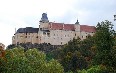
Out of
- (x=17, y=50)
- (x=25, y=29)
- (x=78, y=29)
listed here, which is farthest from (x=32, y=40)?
(x=17, y=50)

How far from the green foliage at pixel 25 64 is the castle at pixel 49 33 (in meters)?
93.8

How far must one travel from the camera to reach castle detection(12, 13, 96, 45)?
19000 centimetres

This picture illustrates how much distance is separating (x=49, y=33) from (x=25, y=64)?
115410 mm

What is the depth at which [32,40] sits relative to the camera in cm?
19038

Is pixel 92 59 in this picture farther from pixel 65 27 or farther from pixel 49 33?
pixel 65 27

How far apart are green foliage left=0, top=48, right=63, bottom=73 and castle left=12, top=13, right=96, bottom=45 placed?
93.8 m

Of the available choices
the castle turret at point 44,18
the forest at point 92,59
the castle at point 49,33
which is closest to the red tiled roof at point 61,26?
the castle at point 49,33

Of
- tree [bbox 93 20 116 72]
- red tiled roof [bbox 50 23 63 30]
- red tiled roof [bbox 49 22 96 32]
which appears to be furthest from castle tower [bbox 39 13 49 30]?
tree [bbox 93 20 116 72]

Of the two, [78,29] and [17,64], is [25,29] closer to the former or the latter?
[78,29]

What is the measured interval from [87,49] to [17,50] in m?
64.0

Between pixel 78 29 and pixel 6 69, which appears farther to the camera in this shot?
pixel 78 29

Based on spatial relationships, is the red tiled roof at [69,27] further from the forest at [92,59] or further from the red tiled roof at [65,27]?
the forest at [92,59]

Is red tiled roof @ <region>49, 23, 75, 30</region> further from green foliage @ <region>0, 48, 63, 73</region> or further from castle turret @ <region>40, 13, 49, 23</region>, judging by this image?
green foliage @ <region>0, 48, 63, 73</region>

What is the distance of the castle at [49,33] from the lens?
190 meters
